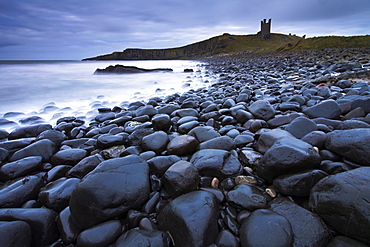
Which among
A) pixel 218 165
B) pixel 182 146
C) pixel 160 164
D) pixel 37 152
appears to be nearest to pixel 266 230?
pixel 218 165

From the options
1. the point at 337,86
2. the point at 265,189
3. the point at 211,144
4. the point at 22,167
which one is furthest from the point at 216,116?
the point at 337,86

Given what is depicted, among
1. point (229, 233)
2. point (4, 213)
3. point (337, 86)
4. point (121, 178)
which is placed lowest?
point (229, 233)

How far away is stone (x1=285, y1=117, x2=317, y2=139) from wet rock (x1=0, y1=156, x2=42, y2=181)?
11.0 ft

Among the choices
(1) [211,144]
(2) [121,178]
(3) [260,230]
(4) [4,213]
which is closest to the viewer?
(3) [260,230]

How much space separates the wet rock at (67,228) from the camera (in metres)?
1.45

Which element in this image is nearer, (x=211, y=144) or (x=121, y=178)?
(x=121, y=178)

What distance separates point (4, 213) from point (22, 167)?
95cm

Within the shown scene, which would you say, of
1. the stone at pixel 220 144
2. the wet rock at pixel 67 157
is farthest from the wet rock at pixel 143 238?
the wet rock at pixel 67 157

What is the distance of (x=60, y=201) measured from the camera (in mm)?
1724

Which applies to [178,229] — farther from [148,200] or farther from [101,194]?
[101,194]

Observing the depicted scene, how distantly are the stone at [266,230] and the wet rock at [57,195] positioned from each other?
1585 mm

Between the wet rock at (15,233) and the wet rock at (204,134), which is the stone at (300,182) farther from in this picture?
the wet rock at (15,233)

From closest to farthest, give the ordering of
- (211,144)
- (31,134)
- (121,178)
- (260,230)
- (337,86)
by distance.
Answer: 1. (260,230)
2. (121,178)
3. (211,144)
4. (31,134)
5. (337,86)

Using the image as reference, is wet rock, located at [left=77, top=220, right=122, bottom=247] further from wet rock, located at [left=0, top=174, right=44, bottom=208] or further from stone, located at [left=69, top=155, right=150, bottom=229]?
wet rock, located at [left=0, top=174, right=44, bottom=208]
